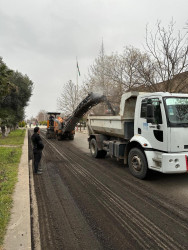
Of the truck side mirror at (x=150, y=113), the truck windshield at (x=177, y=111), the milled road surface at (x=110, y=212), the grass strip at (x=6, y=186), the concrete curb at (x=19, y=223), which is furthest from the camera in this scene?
the truck side mirror at (x=150, y=113)

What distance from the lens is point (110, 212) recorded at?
370 cm

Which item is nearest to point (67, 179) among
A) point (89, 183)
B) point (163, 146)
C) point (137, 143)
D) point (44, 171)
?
point (89, 183)

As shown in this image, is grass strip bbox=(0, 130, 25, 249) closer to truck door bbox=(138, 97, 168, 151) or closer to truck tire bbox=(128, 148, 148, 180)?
truck tire bbox=(128, 148, 148, 180)

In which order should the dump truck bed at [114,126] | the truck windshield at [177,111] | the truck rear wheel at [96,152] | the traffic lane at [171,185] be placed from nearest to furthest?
1. the traffic lane at [171,185]
2. the truck windshield at [177,111]
3. the dump truck bed at [114,126]
4. the truck rear wheel at [96,152]

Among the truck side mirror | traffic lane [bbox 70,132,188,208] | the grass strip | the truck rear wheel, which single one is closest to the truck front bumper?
traffic lane [bbox 70,132,188,208]

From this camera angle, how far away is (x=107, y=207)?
3904 millimetres

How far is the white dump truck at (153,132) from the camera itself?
4.81 meters

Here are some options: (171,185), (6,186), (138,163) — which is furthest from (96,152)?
(6,186)

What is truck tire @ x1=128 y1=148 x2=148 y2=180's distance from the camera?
18.1ft

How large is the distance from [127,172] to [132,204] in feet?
8.31

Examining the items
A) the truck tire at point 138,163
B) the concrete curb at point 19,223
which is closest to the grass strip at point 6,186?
the concrete curb at point 19,223

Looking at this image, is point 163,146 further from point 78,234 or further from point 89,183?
point 78,234

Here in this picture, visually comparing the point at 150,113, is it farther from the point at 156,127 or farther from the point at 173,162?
the point at 173,162

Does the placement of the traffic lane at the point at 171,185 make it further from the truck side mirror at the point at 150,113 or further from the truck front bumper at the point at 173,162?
the truck side mirror at the point at 150,113
